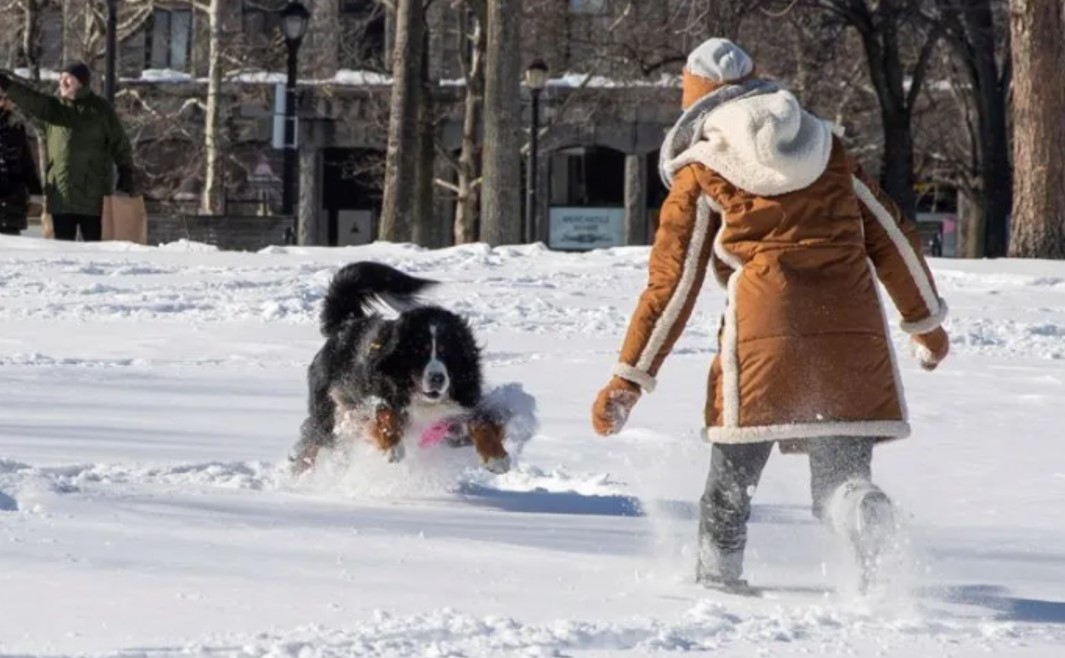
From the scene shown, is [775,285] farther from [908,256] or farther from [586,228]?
[586,228]

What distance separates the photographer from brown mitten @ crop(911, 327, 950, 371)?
6219mm

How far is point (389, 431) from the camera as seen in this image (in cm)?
757

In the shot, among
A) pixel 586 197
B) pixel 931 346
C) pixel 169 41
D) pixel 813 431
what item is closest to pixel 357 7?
pixel 169 41

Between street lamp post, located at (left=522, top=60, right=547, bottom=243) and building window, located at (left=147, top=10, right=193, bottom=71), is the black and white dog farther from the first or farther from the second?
building window, located at (left=147, top=10, right=193, bottom=71)

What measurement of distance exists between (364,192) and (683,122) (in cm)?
4378

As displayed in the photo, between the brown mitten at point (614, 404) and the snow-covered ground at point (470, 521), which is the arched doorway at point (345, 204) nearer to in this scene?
the snow-covered ground at point (470, 521)

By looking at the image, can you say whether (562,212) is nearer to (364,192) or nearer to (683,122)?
(364,192)

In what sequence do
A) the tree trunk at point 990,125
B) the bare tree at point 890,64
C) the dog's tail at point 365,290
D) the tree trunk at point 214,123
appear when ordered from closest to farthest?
the dog's tail at point 365,290 → the bare tree at point 890,64 → the tree trunk at point 990,125 → the tree trunk at point 214,123

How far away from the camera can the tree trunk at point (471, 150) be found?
127 feet

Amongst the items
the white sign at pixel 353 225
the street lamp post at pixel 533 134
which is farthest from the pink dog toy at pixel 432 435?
the white sign at pixel 353 225

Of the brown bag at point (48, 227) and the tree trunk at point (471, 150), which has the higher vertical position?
the tree trunk at point (471, 150)

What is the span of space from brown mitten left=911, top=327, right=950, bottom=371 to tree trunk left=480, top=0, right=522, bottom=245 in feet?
69.8

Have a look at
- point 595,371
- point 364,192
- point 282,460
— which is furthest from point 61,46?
point 282,460

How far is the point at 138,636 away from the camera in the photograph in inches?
193
